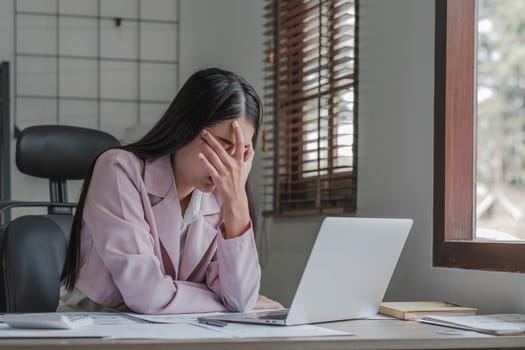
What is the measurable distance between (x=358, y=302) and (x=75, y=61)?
2315mm

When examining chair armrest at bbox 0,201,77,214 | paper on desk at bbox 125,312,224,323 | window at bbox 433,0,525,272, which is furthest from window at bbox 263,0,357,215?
paper on desk at bbox 125,312,224,323

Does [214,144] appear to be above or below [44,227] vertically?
above

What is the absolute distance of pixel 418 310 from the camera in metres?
1.55

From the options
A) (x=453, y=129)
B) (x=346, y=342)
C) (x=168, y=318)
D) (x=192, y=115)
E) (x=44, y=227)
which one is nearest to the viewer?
(x=346, y=342)

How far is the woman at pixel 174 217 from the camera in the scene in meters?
1.55

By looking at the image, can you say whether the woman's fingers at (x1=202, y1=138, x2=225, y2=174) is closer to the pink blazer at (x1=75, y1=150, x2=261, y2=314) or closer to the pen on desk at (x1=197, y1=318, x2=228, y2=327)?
the pink blazer at (x1=75, y1=150, x2=261, y2=314)

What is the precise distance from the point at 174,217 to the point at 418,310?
0.52 m

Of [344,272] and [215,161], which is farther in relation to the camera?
[215,161]

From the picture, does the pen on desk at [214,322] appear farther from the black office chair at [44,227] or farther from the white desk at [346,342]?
the black office chair at [44,227]

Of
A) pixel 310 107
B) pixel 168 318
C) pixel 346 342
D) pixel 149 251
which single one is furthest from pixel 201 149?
pixel 310 107

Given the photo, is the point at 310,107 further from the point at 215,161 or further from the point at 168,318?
the point at 168,318

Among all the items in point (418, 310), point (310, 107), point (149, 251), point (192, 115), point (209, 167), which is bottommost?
point (418, 310)

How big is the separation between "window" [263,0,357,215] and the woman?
707mm

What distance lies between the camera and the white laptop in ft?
4.36
